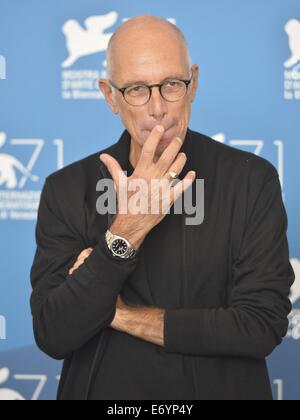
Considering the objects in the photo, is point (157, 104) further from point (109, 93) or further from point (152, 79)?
point (109, 93)

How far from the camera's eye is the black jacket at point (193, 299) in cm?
158

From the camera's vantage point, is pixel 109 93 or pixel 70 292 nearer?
pixel 70 292

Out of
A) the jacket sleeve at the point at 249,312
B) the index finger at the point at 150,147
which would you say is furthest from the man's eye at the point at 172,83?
the jacket sleeve at the point at 249,312

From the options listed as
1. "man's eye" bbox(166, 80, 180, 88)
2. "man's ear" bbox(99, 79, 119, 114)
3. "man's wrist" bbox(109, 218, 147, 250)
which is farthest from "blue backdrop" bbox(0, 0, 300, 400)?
"man's wrist" bbox(109, 218, 147, 250)

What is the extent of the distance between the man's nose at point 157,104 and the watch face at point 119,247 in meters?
0.29

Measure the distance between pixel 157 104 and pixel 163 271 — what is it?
0.37 m

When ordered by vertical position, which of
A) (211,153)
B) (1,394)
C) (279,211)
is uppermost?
(211,153)

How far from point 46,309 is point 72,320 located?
2.8 inches

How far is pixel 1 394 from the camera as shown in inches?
115

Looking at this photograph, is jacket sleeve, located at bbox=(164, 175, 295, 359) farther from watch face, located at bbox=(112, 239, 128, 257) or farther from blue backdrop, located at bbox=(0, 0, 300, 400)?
blue backdrop, located at bbox=(0, 0, 300, 400)

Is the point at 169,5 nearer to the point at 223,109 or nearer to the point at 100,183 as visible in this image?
the point at 223,109

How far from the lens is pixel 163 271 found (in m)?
1.66

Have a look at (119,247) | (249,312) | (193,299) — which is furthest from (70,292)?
(249,312)
